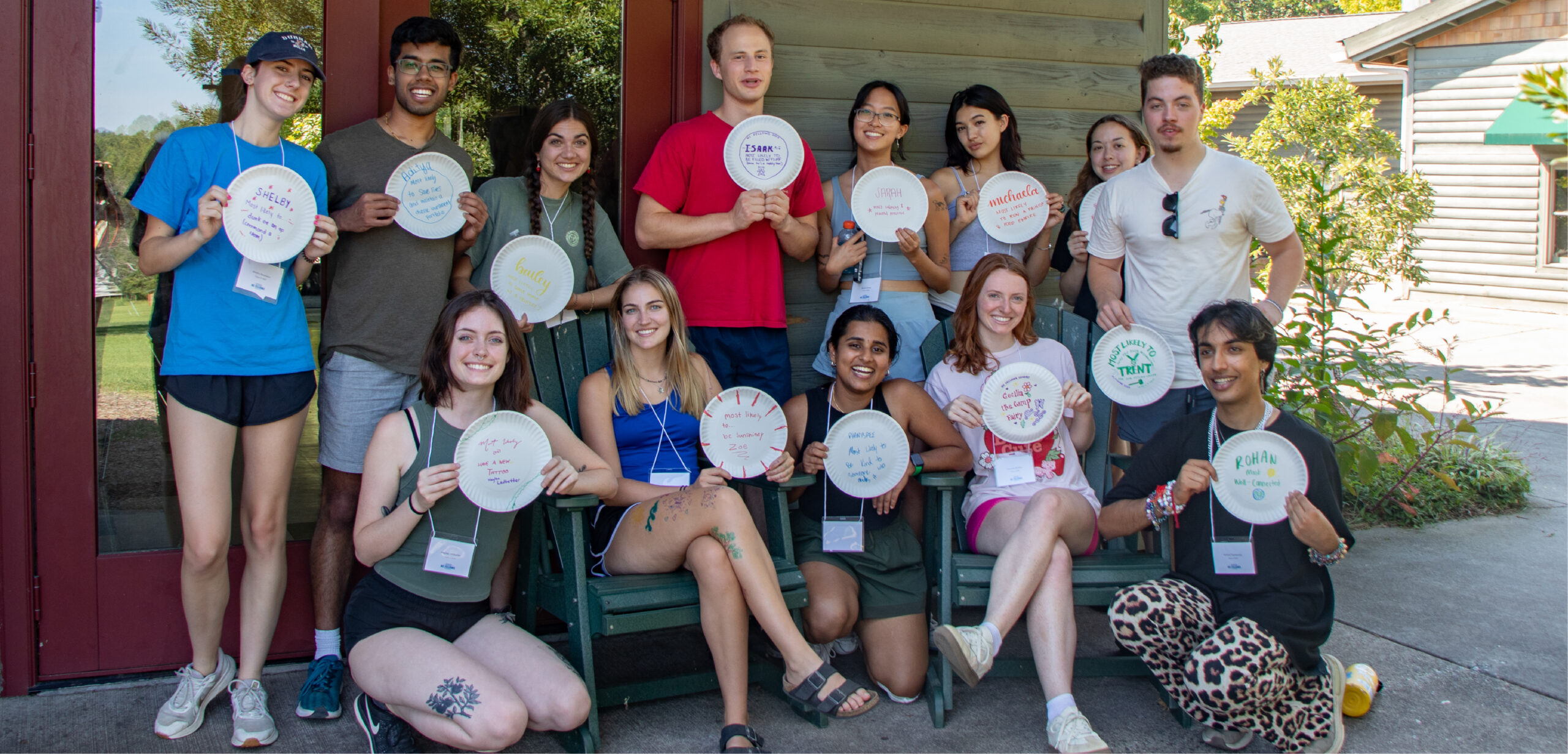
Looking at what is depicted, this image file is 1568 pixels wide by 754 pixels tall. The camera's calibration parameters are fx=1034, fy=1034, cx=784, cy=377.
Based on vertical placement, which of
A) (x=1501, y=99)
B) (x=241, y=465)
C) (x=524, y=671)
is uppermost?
(x=1501, y=99)

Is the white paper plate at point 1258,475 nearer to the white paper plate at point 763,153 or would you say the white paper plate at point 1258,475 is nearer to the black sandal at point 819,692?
the black sandal at point 819,692

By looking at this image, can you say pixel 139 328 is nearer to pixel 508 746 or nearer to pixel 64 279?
pixel 64 279

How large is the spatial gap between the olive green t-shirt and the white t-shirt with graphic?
1.55m

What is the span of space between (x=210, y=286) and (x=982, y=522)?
210 centimetres

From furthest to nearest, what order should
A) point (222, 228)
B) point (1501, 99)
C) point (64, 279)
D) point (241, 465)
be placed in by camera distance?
point (1501, 99) → point (241, 465) → point (64, 279) → point (222, 228)

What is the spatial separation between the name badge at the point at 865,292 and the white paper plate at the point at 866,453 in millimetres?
559

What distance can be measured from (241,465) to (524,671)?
45.5 inches

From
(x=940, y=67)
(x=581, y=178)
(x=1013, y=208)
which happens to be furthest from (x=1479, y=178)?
(x=581, y=178)

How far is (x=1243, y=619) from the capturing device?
8.19ft

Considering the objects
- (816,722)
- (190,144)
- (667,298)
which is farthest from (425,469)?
(816,722)

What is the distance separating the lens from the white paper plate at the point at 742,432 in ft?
9.11

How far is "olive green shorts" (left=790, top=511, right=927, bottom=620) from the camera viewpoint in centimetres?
285

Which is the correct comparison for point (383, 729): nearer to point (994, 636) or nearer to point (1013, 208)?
point (994, 636)

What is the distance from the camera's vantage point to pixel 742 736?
2.46 meters
